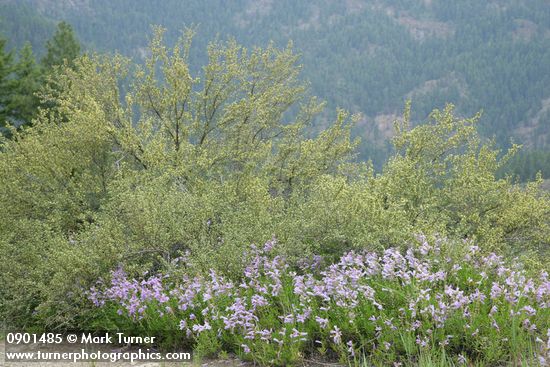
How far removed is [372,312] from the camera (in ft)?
18.2

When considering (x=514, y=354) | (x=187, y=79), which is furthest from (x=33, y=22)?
(x=514, y=354)

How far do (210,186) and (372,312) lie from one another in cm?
560

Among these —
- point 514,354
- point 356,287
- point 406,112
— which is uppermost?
point 406,112

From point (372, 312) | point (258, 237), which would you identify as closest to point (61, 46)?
point (258, 237)

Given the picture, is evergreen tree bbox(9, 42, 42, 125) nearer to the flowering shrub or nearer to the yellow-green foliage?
the yellow-green foliage

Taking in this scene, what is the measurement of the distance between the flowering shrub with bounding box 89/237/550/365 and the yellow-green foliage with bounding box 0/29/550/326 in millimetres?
823

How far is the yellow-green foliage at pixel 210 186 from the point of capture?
311 inches

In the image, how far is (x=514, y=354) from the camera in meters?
4.80

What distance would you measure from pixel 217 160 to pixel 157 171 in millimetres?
1960

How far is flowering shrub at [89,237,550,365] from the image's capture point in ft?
16.7

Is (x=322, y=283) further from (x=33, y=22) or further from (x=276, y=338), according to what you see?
(x=33, y=22)

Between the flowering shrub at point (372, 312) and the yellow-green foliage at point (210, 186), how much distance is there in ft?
2.70

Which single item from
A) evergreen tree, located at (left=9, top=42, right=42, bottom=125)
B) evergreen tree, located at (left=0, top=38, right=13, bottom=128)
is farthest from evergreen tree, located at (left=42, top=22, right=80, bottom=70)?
evergreen tree, located at (left=0, top=38, right=13, bottom=128)

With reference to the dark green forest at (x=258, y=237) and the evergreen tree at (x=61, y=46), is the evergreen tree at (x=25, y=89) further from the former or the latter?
the dark green forest at (x=258, y=237)
